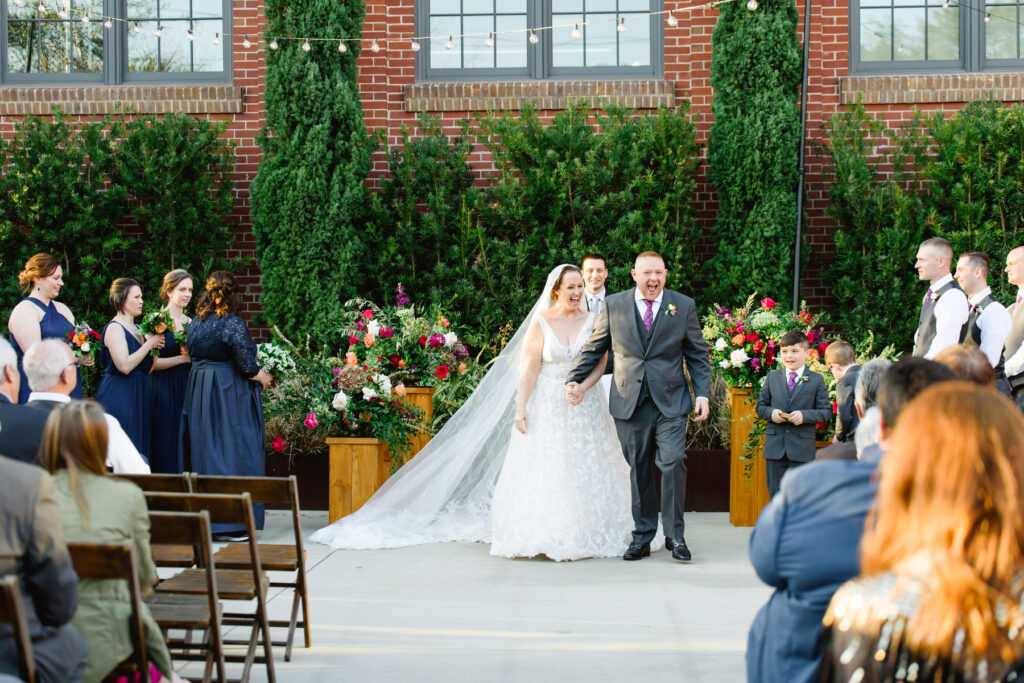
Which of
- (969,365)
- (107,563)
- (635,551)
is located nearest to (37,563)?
(107,563)

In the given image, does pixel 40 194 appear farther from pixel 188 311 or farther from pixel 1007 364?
pixel 1007 364

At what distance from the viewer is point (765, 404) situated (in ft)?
23.8

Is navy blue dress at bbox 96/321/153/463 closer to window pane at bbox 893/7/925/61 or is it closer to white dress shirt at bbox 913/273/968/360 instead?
white dress shirt at bbox 913/273/968/360

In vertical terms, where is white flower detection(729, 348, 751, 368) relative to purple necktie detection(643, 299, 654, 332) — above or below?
below

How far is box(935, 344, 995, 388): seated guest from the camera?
352 centimetres

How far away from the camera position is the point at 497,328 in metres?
9.78

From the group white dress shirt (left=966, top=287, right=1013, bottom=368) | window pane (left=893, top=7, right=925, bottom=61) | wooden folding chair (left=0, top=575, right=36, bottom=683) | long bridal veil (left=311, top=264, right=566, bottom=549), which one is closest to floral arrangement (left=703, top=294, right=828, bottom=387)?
white dress shirt (left=966, top=287, right=1013, bottom=368)

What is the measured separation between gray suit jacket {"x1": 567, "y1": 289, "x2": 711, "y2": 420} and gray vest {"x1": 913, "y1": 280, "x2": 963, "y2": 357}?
1.47m

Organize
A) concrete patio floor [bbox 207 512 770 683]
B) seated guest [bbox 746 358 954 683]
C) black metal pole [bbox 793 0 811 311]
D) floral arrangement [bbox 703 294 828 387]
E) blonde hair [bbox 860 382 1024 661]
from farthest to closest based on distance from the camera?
black metal pole [bbox 793 0 811 311]
floral arrangement [bbox 703 294 828 387]
concrete patio floor [bbox 207 512 770 683]
seated guest [bbox 746 358 954 683]
blonde hair [bbox 860 382 1024 661]

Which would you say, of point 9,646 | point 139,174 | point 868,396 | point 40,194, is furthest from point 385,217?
point 9,646

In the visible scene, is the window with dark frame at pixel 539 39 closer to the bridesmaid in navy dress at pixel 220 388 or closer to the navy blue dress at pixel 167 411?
the bridesmaid in navy dress at pixel 220 388

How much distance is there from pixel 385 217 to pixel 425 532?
3.61 m

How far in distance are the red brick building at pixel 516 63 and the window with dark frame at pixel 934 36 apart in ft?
0.05

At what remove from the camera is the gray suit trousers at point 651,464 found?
6.70 metres
